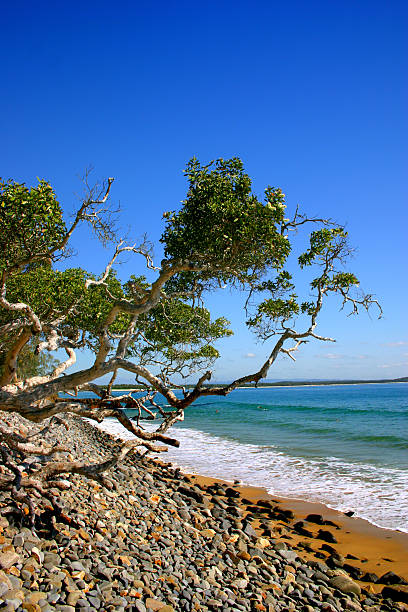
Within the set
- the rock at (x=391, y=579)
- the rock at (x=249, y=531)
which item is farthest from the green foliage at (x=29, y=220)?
the rock at (x=391, y=579)

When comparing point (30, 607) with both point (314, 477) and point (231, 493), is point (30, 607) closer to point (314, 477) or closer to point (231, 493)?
point (231, 493)

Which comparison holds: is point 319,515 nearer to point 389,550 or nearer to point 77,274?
point 389,550

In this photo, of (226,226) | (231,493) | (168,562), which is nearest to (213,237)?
(226,226)

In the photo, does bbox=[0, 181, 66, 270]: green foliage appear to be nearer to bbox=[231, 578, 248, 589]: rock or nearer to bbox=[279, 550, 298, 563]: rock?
bbox=[231, 578, 248, 589]: rock

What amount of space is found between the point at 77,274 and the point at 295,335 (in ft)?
34.4

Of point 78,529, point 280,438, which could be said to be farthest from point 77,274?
point 280,438

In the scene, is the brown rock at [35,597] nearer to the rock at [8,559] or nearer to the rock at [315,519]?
the rock at [8,559]

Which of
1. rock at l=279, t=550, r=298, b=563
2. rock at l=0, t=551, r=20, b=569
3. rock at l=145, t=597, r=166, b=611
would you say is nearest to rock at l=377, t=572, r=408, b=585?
rock at l=279, t=550, r=298, b=563

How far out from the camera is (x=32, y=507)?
20.4 feet

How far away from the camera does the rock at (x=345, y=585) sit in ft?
24.6

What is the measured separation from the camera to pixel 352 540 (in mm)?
10445

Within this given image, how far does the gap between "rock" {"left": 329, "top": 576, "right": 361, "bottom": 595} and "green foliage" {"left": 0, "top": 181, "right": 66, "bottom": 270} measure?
7.75 m

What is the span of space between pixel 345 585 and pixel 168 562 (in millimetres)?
3371

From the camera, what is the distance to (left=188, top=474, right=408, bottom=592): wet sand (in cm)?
911
